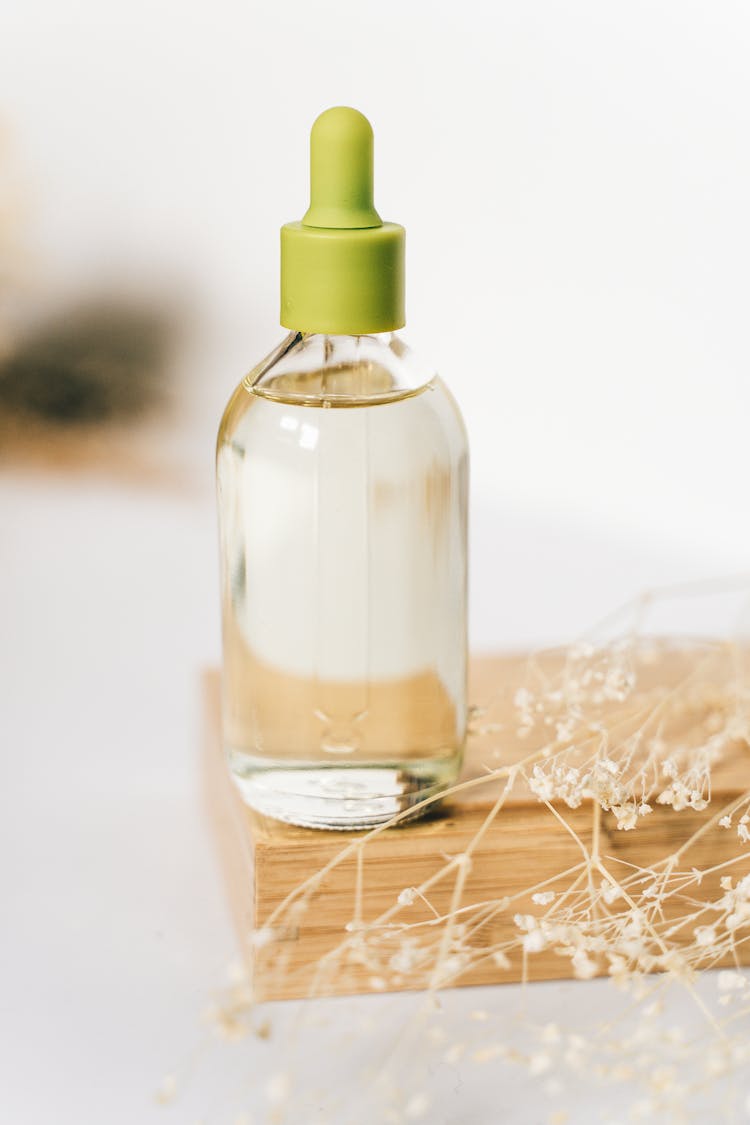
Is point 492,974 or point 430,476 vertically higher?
point 430,476

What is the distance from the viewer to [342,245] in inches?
25.0

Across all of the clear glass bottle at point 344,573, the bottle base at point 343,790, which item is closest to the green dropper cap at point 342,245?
the clear glass bottle at point 344,573

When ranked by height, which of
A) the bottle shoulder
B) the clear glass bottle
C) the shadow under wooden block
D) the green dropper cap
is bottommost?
the shadow under wooden block

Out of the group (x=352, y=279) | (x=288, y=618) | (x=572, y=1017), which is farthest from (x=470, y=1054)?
(x=352, y=279)

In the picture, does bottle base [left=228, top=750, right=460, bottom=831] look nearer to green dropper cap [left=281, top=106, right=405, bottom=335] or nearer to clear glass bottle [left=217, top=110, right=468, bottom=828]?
clear glass bottle [left=217, top=110, right=468, bottom=828]

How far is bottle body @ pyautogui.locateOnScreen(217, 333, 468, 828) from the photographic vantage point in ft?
2.19

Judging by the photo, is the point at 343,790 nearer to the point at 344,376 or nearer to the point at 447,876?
the point at 447,876

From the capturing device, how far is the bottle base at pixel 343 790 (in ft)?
2.27

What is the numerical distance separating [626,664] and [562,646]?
0.11 ft

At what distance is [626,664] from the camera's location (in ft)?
2.72

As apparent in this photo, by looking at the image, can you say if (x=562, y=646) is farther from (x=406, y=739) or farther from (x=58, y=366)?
→ (x=58, y=366)

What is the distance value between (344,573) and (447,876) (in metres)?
0.14

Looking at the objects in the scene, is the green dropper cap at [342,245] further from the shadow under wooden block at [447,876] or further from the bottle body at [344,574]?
the shadow under wooden block at [447,876]

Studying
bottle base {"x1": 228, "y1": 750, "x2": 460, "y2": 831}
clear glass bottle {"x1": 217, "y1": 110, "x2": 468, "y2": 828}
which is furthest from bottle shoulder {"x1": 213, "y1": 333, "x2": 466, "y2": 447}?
bottle base {"x1": 228, "y1": 750, "x2": 460, "y2": 831}
